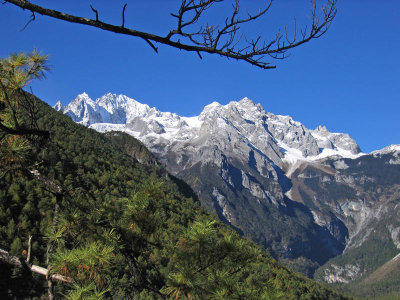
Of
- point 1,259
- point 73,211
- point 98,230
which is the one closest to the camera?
point 1,259

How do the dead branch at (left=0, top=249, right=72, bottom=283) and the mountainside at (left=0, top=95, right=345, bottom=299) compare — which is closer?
the dead branch at (left=0, top=249, right=72, bottom=283)

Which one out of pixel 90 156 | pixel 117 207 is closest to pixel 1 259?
pixel 117 207

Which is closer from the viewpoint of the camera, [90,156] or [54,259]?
[54,259]

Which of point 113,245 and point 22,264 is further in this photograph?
point 113,245

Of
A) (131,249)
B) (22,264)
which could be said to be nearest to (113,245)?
(131,249)

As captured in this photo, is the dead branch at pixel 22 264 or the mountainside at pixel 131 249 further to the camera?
the mountainside at pixel 131 249

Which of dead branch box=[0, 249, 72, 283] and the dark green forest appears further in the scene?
the dark green forest

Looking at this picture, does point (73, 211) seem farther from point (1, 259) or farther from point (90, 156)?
point (90, 156)

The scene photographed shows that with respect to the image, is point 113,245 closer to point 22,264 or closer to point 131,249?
point 131,249

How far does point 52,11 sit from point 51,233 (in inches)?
83.8

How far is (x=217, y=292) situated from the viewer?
3.87 meters

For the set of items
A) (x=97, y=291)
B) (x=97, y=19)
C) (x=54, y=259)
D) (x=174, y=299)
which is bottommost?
(x=174, y=299)

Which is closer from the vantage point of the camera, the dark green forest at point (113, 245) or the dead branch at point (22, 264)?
the dead branch at point (22, 264)

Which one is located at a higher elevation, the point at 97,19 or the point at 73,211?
the point at 97,19
